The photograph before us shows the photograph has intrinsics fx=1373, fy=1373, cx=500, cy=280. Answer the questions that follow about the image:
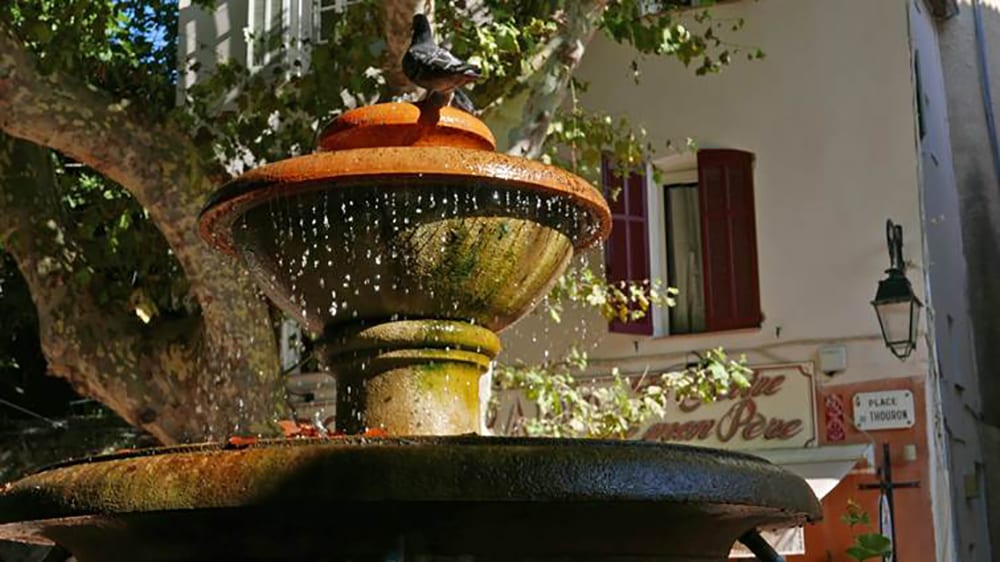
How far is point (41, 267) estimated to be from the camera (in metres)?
9.55

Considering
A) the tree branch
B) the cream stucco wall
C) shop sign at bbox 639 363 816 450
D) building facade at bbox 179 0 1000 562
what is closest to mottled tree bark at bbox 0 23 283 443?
the tree branch

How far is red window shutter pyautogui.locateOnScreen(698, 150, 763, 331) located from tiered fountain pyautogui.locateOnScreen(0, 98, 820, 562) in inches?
310

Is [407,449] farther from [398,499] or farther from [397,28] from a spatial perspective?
[397,28]

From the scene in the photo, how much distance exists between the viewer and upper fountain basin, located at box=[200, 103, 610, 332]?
167 inches

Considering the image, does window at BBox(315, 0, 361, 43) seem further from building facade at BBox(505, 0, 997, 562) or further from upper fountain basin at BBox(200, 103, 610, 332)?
upper fountain basin at BBox(200, 103, 610, 332)

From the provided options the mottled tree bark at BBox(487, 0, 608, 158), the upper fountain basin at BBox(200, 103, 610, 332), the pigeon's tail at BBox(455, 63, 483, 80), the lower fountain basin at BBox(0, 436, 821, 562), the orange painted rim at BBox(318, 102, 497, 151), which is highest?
the mottled tree bark at BBox(487, 0, 608, 158)

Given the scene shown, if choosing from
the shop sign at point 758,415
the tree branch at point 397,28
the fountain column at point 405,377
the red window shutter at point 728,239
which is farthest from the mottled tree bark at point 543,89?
the fountain column at point 405,377

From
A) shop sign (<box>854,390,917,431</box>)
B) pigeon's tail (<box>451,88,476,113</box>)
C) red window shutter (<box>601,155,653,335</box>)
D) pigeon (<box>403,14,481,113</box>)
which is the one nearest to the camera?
pigeon (<box>403,14,481,113</box>)

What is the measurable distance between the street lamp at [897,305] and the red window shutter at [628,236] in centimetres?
221

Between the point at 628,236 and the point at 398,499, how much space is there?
1020 cm

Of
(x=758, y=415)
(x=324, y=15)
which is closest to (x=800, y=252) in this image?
(x=758, y=415)

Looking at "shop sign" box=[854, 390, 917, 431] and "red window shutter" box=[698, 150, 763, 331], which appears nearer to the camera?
"shop sign" box=[854, 390, 917, 431]

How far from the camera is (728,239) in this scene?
12688 millimetres

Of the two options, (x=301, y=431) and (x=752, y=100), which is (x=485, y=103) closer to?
(x=752, y=100)
